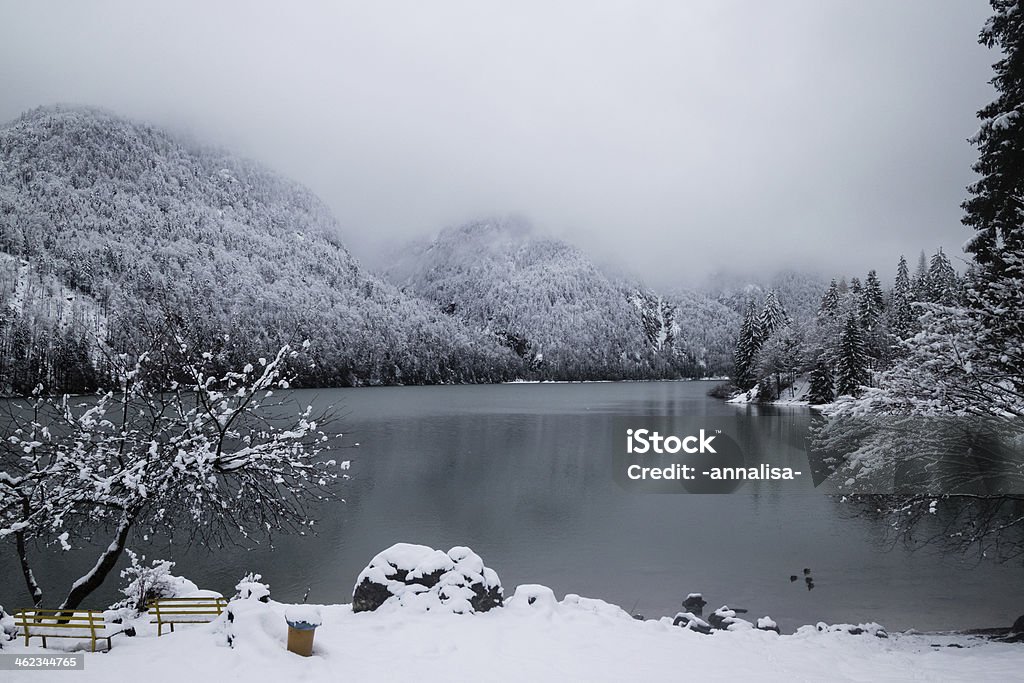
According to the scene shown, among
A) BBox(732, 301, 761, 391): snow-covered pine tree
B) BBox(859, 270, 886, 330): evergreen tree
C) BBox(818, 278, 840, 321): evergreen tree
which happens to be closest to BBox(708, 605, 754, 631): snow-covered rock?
BBox(859, 270, 886, 330): evergreen tree

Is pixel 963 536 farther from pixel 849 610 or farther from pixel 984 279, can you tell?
pixel 984 279

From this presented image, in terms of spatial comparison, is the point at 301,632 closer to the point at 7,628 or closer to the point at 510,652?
the point at 510,652

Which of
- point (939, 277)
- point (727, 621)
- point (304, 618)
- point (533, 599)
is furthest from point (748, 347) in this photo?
point (304, 618)

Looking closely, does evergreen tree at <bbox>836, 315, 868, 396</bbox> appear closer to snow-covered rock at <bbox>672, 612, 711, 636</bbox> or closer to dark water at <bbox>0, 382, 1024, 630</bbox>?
dark water at <bbox>0, 382, 1024, 630</bbox>

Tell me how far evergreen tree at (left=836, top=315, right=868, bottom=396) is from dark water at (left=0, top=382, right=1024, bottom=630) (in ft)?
51.9

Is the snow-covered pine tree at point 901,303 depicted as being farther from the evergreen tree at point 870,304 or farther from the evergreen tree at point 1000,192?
the evergreen tree at point 1000,192

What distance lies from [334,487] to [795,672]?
26522 mm

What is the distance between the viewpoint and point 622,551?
21578 millimetres

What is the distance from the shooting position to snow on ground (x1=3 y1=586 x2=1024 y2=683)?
718cm

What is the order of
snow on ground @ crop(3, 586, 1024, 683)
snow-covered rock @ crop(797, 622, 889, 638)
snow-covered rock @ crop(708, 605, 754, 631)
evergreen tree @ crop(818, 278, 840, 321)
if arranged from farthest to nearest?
evergreen tree @ crop(818, 278, 840, 321), snow-covered rock @ crop(708, 605, 754, 631), snow-covered rock @ crop(797, 622, 889, 638), snow on ground @ crop(3, 586, 1024, 683)

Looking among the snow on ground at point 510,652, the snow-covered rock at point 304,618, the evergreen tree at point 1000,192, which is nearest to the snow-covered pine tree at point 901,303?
the evergreen tree at point 1000,192

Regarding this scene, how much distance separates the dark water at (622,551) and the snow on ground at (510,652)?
5.52 metres

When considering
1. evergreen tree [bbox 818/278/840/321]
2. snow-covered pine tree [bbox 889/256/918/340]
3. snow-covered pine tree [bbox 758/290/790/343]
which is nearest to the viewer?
snow-covered pine tree [bbox 889/256/918/340]

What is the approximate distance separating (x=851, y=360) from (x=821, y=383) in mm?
8301
